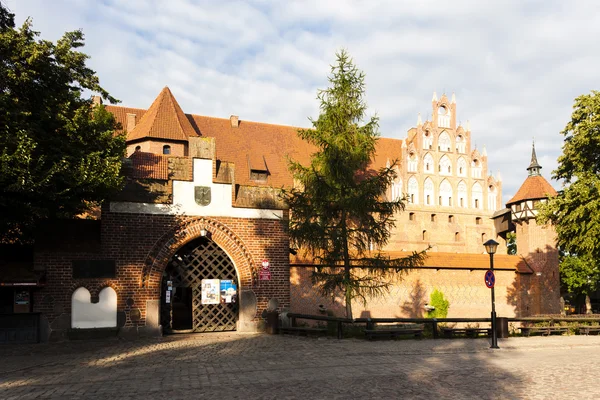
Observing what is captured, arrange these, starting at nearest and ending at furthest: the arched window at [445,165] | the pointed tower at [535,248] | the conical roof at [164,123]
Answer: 1. the pointed tower at [535,248]
2. the conical roof at [164,123]
3. the arched window at [445,165]

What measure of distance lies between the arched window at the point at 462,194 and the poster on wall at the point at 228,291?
2425 centimetres

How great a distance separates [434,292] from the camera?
83.1 ft

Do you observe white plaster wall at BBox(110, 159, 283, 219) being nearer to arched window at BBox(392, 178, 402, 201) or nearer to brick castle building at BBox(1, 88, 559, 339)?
brick castle building at BBox(1, 88, 559, 339)

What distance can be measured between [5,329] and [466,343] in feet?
39.9

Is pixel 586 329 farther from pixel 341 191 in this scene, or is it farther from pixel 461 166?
A: pixel 461 166

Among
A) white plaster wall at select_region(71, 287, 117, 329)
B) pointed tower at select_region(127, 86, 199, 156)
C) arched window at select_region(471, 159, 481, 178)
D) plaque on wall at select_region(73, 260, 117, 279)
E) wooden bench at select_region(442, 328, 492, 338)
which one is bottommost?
wooden bench at select_region(442, 328, 492, 338)

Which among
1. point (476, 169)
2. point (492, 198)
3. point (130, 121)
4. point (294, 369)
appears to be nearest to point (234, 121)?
point (130, 121)

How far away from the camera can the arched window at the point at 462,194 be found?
36.6 metres

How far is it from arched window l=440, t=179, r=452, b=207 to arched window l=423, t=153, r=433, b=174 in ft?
4.23

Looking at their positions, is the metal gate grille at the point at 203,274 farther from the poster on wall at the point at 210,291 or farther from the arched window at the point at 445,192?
the arched window at the point at 445,192

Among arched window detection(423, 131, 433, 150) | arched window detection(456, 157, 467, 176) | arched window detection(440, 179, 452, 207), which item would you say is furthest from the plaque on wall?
arched window detection(456, 157, 467, 176)

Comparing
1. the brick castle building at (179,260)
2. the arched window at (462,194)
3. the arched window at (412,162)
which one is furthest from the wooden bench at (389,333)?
the arched window at (462,194)

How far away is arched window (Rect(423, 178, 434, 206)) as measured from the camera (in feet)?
118

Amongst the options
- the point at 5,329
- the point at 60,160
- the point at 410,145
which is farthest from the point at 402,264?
the point at 410,145
